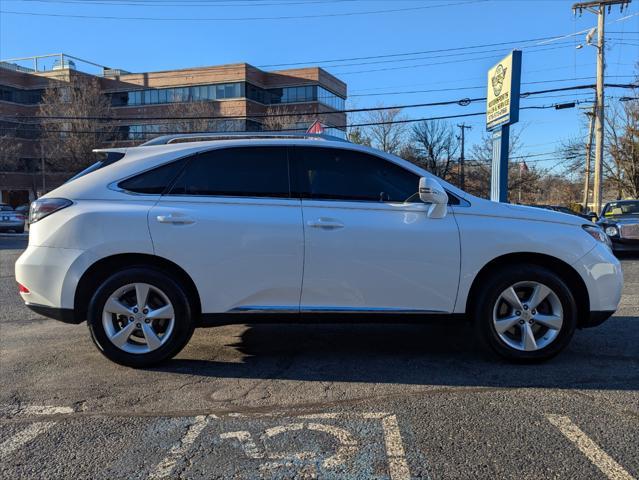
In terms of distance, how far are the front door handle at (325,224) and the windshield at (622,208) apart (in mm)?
12746

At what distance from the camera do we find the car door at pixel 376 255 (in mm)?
4195

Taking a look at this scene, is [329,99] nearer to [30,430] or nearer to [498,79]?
[498,79]

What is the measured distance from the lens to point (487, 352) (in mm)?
4762

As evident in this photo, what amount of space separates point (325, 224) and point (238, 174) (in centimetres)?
89

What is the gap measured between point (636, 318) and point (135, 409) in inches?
221

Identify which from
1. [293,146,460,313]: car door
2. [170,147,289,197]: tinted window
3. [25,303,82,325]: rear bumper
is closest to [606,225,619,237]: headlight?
[293,146,460,313]: car door

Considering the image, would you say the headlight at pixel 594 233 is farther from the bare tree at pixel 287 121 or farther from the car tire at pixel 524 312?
the bare tree at pixel 287 121

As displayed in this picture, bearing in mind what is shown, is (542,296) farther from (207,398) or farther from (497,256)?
(207,398)

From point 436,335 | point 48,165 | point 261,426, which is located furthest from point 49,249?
point 48,165

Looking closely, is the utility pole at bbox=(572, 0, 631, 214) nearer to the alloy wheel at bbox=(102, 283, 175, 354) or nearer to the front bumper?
the front bumper

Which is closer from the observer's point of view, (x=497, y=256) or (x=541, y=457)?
(x=541, y=457)

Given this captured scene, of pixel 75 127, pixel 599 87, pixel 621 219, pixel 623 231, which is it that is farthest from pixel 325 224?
pixel 75 127

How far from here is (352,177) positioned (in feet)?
14.5

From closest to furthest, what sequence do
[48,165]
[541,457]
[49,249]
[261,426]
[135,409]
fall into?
[541,457] < [261,426] < [135,409] < [49,249] < [48,165]
